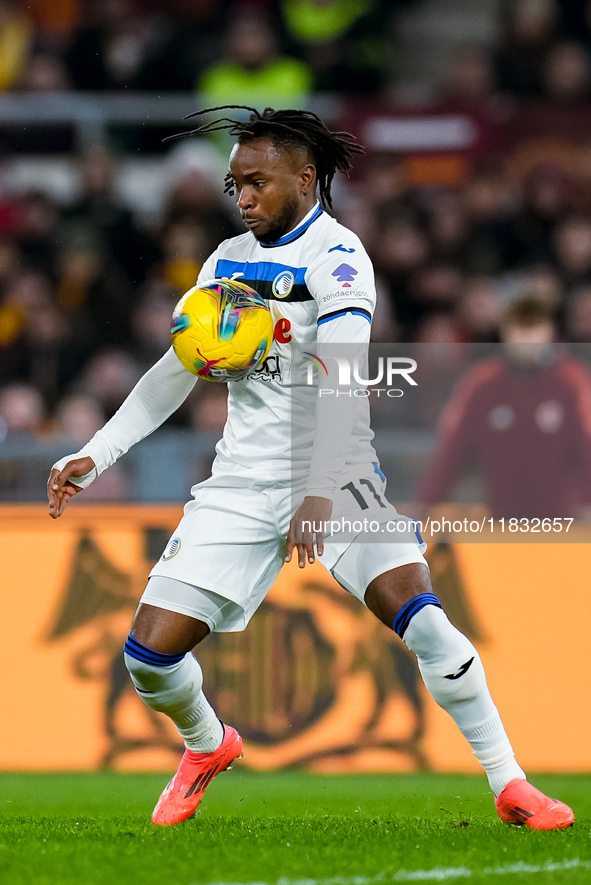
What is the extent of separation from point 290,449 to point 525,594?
2196 mm

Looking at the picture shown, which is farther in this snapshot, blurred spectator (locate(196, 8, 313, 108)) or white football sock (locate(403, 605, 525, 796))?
blurred spectator (locate(196, 8, 313, 108))

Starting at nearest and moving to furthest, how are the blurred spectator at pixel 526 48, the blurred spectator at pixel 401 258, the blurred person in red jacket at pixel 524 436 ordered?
the blurred person in red jacket at pixel 524 436 → the blurred spectator at pixel 401 258 → the blurred spectator at pixel 526 48

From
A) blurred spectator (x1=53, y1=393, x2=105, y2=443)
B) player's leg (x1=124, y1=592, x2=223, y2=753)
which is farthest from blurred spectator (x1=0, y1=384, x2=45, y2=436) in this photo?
player's leg (x1=124, y1=592, x2=223, y2=753)

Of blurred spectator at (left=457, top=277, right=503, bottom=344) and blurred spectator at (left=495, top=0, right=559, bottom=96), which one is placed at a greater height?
blurred spectator at (left=495, top=0, right=559, bottom=96)

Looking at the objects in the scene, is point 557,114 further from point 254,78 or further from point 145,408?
point 145,408

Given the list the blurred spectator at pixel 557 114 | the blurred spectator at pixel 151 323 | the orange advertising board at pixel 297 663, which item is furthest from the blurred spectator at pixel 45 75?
the orange advertising board at pixel 297 663

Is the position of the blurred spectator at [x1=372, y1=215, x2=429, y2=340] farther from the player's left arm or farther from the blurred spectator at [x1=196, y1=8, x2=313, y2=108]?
the player's left arm

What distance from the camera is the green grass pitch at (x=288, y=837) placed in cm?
321

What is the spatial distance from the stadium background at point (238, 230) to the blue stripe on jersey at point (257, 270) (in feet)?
6.71

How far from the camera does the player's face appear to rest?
3908 mm

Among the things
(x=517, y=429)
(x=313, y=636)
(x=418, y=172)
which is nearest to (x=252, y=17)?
(x=418, y=172)

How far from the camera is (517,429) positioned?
5.96 metres

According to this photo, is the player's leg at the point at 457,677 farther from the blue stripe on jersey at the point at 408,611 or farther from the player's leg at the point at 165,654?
the player's leg at the point at 165,654

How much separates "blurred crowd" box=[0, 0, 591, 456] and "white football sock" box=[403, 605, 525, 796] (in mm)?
2911
